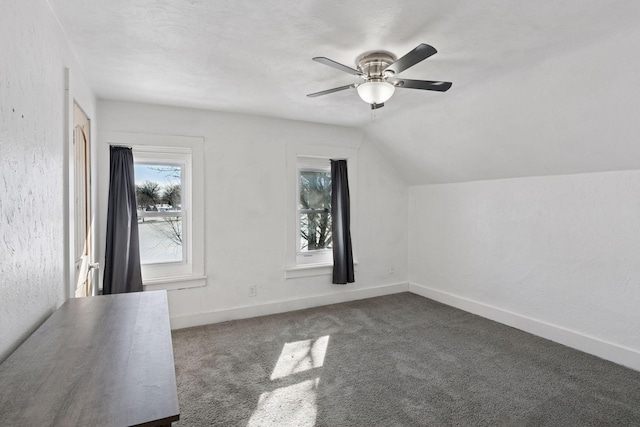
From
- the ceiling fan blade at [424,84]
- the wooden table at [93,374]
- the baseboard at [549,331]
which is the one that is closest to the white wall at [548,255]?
the baseboard at [549,331]

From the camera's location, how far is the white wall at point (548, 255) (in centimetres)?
279

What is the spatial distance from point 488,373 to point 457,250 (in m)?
1.87

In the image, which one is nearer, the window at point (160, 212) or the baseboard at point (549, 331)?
the baseboard at point (549, 331)

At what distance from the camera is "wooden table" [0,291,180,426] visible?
83cm

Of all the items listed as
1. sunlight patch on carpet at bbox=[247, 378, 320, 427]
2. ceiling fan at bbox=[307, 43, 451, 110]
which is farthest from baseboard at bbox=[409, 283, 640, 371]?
ceiling fan at bbox=[307, 43, 451, 110]

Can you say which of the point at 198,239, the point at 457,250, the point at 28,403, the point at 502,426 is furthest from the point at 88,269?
the point at 457,250

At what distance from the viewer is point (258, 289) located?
3979mm

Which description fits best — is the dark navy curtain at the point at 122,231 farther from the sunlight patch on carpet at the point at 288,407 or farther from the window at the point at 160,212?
the sunlight patch on carpet at the point at 288,407

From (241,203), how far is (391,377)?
235 cm

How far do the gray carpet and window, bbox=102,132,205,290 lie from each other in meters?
0.65

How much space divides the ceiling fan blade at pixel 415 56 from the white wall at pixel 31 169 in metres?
1.74

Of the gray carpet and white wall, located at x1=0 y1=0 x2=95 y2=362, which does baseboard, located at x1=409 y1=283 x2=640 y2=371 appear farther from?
white wall, located at x1=0 y1=0 x2=95 y2=362

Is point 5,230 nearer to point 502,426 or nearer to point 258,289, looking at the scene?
point 502,426

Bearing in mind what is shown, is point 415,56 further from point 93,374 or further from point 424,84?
point 93,374
